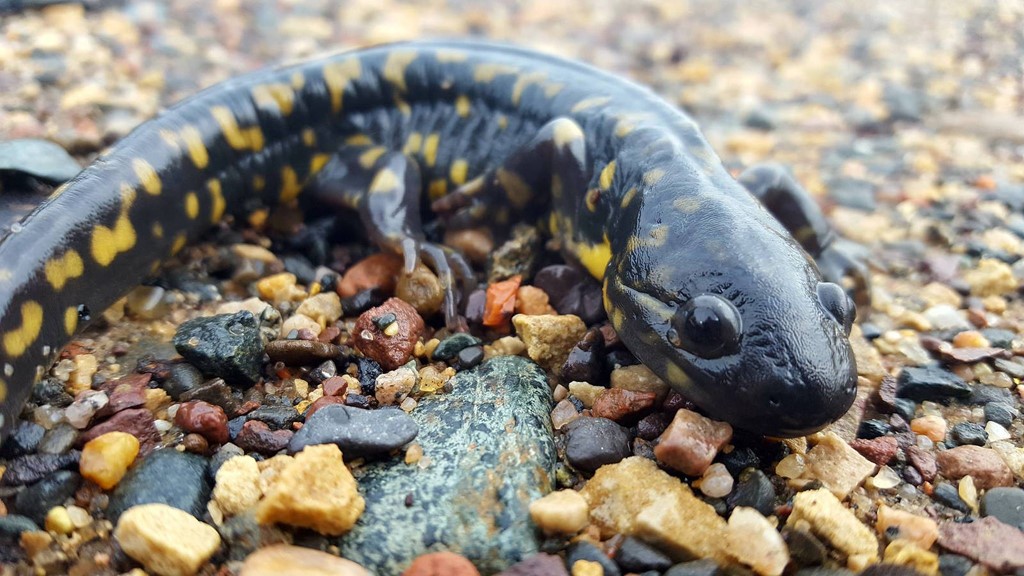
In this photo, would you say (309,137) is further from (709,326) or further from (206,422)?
(709,326)

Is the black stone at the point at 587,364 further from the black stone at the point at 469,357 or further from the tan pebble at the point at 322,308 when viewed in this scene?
the tan pebble at the point at 322,308

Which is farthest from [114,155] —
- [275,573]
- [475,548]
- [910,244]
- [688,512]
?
[910,244]

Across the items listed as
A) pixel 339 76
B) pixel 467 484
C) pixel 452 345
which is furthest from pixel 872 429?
pixel 339 76

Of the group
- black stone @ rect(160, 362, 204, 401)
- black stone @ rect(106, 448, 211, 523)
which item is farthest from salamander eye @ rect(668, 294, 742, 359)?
black stone @ rect(160, 362, 204, 401)

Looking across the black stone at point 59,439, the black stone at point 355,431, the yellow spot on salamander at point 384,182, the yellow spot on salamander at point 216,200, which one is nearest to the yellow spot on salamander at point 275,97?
the yellow spot on salamander at point 216,200

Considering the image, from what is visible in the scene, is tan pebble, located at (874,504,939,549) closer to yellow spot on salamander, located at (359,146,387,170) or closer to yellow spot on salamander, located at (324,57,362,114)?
yellow spot on salamander, located at (359,146,387,170)

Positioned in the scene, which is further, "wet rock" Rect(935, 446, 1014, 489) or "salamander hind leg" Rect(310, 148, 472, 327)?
"salamander hind leg" Rect(310, 148, 472, 327)
